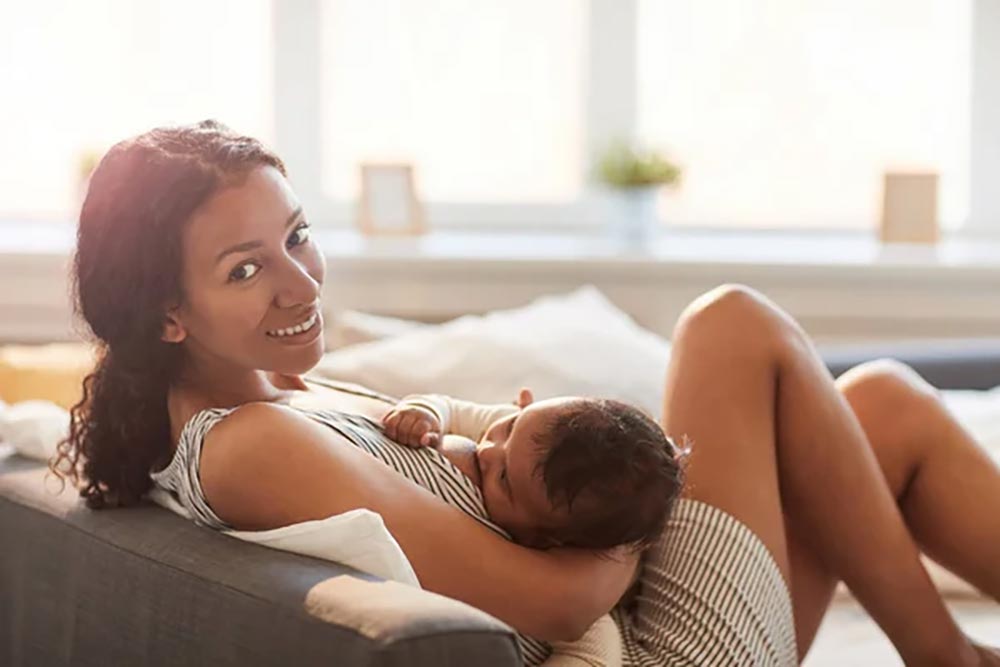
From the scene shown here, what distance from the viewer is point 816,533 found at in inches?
82.9

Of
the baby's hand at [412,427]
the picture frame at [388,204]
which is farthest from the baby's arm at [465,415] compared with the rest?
the picture frame at [388,204]

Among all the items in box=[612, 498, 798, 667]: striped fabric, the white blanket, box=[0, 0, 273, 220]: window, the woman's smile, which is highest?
box=[0, 0, 273, 220]: window

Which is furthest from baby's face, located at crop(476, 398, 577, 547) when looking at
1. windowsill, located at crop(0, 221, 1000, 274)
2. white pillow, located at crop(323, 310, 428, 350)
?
windowsill, located at crop(0, 221, 1000, 274)

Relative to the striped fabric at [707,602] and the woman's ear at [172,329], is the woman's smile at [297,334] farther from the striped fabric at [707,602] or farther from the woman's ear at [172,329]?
the striped fabric at [707,602]

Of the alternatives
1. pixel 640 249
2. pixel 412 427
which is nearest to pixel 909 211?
pixel 640 249

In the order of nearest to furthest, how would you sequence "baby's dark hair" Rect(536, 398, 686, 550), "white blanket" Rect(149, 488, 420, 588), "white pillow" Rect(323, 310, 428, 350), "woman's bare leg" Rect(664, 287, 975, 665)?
"white blanket" Rect(149, 488, 420, 588) → "baby's dark hair" Rect(536, 398, 686, 550) → "woman's bare leg" Rect(664, 287, 975, 665) → "white pillow" Rect(323, 310, 428, 350)

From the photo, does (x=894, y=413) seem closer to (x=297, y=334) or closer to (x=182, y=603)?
(x=297, y=334)

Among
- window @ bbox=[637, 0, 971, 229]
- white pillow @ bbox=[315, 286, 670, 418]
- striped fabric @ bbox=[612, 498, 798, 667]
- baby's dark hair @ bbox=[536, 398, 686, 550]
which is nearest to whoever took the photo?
baby's dark hair @ bbox=[536, 398, 686, 550]

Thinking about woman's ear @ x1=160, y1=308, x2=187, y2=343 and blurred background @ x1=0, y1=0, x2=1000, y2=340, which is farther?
blurred background @ x1=0, y1=0, x2=1000, y2=340

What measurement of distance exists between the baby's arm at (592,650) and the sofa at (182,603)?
0.94 feet

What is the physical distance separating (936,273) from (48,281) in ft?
5.87

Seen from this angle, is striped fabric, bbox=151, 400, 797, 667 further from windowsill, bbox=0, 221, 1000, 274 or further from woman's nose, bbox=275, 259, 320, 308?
windowsill, bbox=0, 221, 1000, 274

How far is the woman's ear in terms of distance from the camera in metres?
1.82

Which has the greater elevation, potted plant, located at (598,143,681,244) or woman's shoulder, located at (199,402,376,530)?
potted plant, located at (598,143,681,244)
